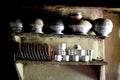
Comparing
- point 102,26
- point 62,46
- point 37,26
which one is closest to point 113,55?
point 102,26

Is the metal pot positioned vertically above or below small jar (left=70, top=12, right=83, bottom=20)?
below

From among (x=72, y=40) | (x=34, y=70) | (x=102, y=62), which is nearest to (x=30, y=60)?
(x=34, y=70)

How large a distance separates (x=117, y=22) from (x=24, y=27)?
0.81 metres

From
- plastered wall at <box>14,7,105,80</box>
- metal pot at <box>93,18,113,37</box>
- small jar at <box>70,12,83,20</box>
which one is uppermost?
small jar at <box>70,12,83,20</box>

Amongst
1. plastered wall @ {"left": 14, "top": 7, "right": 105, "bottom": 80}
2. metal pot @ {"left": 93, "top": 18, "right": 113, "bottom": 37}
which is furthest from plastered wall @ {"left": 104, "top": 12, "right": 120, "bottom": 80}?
metal pot @ {"left": 93, "top": 18, "right": 113, "bottom": 37}

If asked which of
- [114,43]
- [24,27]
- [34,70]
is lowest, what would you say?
[34,70]

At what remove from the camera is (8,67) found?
195cm

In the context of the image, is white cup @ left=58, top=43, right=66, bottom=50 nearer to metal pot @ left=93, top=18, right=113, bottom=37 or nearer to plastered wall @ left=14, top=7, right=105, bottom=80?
plastered wall @ left=14, top=7, right=105, bottom=80

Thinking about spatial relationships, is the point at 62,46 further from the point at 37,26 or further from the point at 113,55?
the point at 113,55

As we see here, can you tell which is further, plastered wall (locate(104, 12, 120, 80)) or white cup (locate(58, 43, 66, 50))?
plastered wall (locate(104, 12, 120, 80))

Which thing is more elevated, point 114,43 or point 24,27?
point 24,27

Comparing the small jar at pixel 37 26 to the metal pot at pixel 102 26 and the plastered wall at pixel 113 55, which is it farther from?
the plastered wall at pixel 113 55

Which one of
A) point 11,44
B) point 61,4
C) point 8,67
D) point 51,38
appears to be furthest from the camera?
point 51,38

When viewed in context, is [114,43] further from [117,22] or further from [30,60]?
[30,60]
